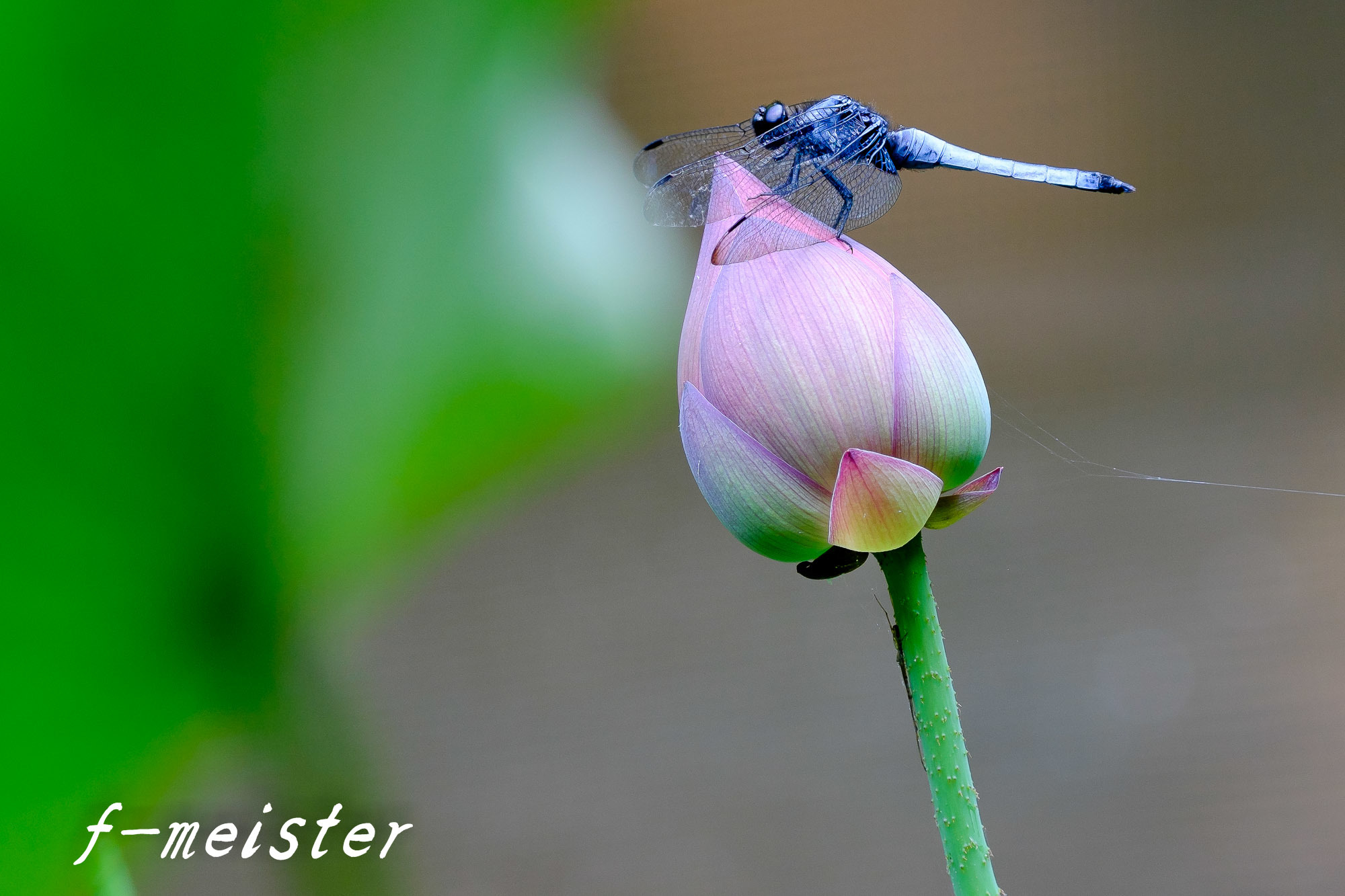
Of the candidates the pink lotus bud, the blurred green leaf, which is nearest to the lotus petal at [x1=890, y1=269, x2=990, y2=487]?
the pink lotus bud

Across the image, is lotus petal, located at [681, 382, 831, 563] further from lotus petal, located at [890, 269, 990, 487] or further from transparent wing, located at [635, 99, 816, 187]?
transparent wing, located at [635, 99, 816, 187]

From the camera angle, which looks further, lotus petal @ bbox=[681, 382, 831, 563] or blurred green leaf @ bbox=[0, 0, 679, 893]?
blurred green leaf @ bbox=[0, 0, 679, 893]

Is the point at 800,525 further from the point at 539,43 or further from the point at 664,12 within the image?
the point at 664,12

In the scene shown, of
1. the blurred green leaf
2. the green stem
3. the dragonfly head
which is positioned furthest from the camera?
the blurred green leaf

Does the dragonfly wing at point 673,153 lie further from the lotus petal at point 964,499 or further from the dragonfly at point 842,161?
Answer: the lotus petal at point 964,499

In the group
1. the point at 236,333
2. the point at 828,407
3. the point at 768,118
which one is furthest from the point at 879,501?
the point at 236,333

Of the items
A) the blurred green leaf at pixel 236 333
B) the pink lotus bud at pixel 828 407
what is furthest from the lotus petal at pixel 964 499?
the blurred green leaf at pixel 236 333

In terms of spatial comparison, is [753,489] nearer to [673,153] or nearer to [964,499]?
[964,499]

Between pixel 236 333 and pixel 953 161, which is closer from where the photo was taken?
pixel 953 161
